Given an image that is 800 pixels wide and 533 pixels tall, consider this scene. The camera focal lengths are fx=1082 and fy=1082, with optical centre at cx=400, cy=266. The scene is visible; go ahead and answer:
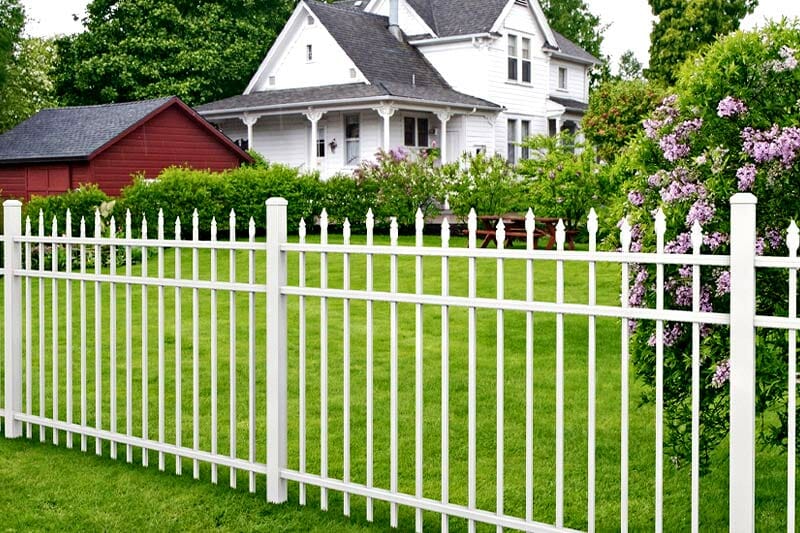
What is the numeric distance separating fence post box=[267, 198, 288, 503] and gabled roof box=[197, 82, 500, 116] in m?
23.3

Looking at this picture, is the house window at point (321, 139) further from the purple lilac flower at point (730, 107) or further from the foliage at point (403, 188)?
the purple lilac flower at point (730, 107)

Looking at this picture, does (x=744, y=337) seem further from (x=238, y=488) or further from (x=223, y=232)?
(x=223, y=232)

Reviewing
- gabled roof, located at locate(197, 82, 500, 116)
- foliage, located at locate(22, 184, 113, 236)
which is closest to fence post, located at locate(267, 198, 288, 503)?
foliage, located at locate(22, 184, 113, 236)

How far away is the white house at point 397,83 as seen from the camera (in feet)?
103

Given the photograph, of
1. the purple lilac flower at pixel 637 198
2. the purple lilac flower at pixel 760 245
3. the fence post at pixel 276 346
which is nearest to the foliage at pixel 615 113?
the purple lilac flower at pixel 637 198

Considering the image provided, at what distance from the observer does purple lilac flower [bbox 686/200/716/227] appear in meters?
5.32

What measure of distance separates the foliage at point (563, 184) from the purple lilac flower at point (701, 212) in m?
13.8

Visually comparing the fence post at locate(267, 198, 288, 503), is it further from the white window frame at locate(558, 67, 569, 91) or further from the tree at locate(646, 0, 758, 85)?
the tree at locate(646, 0, 758, 85)

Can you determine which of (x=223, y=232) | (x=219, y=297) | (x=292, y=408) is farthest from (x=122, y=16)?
(x=292, y=408)

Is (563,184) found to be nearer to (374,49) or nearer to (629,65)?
(374,49)

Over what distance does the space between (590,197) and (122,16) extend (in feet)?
91.1

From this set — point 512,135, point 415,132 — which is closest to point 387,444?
point 415,132

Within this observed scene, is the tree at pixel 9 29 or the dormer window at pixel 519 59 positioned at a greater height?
the tree at pixel 9 29

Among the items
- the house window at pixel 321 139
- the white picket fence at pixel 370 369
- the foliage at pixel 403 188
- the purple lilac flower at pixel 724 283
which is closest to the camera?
the white picket fence at pixel 370 369
